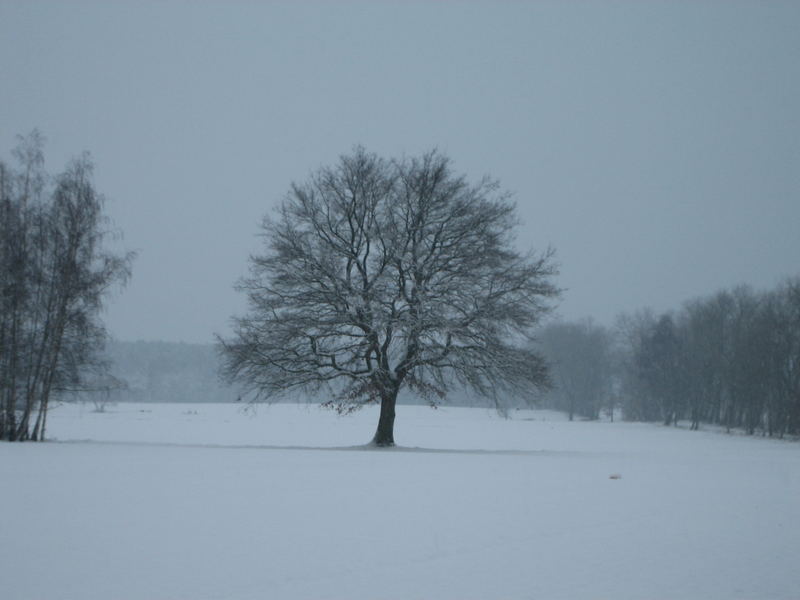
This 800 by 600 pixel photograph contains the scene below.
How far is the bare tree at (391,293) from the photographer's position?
2478 centimetres

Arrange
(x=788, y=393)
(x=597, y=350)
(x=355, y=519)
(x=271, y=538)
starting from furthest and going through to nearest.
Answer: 1. (x=597, y=350)
2. (x=788, y=393)
3. (x=355, y=519)
4. (x=271, y=538)

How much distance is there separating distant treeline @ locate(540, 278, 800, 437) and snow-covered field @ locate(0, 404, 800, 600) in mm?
18807

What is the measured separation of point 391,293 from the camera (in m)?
25.1

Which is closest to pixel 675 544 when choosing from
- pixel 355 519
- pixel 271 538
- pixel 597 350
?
pixel 355 519

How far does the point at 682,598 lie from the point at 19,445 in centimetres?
2397

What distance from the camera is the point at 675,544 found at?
9.38m

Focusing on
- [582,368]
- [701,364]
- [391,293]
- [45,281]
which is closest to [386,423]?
[391,293]

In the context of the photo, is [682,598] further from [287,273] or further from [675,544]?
[287,273]

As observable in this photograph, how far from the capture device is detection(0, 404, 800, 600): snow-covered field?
7.32 meters

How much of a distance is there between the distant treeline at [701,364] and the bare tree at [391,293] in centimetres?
829

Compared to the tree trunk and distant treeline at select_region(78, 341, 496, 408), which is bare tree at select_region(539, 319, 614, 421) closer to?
distant treeline at select_region(78, 341, 496, 408)

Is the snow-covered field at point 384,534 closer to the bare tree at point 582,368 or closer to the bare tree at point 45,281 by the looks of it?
the bare tree at point 45,281

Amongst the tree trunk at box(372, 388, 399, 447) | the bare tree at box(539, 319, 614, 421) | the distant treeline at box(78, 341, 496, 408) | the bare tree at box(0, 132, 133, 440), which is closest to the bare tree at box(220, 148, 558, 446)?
the tree trunk at box(372, 388, 399, 447)

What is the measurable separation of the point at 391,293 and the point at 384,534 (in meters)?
15.9
